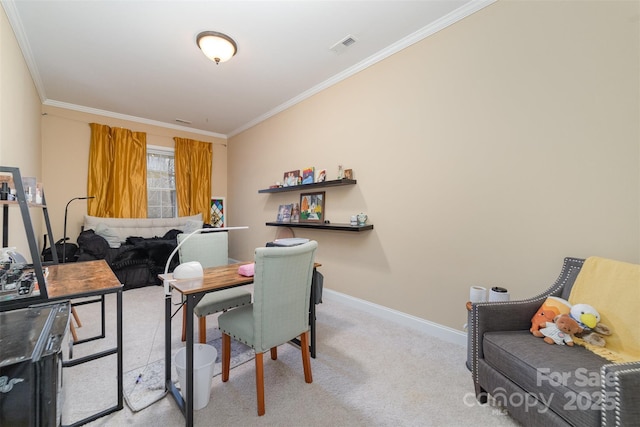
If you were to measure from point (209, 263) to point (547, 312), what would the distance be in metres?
2.50

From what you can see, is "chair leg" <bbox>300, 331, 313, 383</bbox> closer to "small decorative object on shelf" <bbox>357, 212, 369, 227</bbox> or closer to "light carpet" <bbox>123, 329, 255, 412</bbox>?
"light carpet" <bbox>123, 329, 255, 412</bbox>

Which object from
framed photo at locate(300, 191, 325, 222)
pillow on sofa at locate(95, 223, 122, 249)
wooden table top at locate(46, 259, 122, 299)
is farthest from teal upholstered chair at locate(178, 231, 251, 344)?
pillow on sofa at locate(95, 223, 122, 249)

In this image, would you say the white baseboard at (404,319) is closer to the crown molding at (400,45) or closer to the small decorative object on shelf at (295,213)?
the small decorative object on shelf at (295,213)

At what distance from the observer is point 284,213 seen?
157 inches

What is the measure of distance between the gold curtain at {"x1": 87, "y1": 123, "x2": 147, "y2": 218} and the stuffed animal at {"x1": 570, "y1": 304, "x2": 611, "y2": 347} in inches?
224

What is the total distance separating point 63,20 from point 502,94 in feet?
12.3

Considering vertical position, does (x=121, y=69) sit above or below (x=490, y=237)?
above

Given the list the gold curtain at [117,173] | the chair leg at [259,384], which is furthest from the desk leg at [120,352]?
the gold curtain at [117,173]

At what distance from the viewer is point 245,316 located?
166 cm

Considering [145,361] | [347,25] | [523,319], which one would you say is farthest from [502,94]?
[145,361]

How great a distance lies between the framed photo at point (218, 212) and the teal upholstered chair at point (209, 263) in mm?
3153

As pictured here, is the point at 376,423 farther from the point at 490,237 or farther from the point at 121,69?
the point at 121,69

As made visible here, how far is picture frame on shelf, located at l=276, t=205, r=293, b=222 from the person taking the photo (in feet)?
12.9

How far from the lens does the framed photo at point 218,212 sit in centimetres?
553
